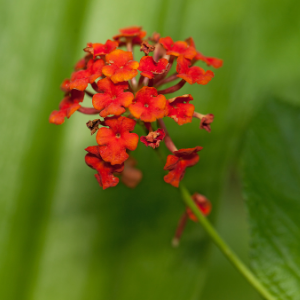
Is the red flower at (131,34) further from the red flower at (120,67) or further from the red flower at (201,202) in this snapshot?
the red flower at (201,202)

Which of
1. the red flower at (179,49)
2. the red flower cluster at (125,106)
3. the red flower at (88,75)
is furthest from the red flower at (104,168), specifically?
the red flower at (179,49)

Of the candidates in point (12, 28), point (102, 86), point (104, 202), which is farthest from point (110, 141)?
point (12, 28)

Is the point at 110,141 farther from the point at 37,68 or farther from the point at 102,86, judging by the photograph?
the point at 37,68

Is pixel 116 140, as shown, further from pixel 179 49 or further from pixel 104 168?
pixel 179 49

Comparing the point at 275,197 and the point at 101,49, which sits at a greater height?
the point at 101,49

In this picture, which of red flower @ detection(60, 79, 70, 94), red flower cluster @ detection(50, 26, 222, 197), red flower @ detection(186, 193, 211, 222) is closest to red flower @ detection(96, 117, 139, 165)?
red flower cluster @ detection(50, 26, 222, 197)

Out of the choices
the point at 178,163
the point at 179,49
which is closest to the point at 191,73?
the point at 179,49
